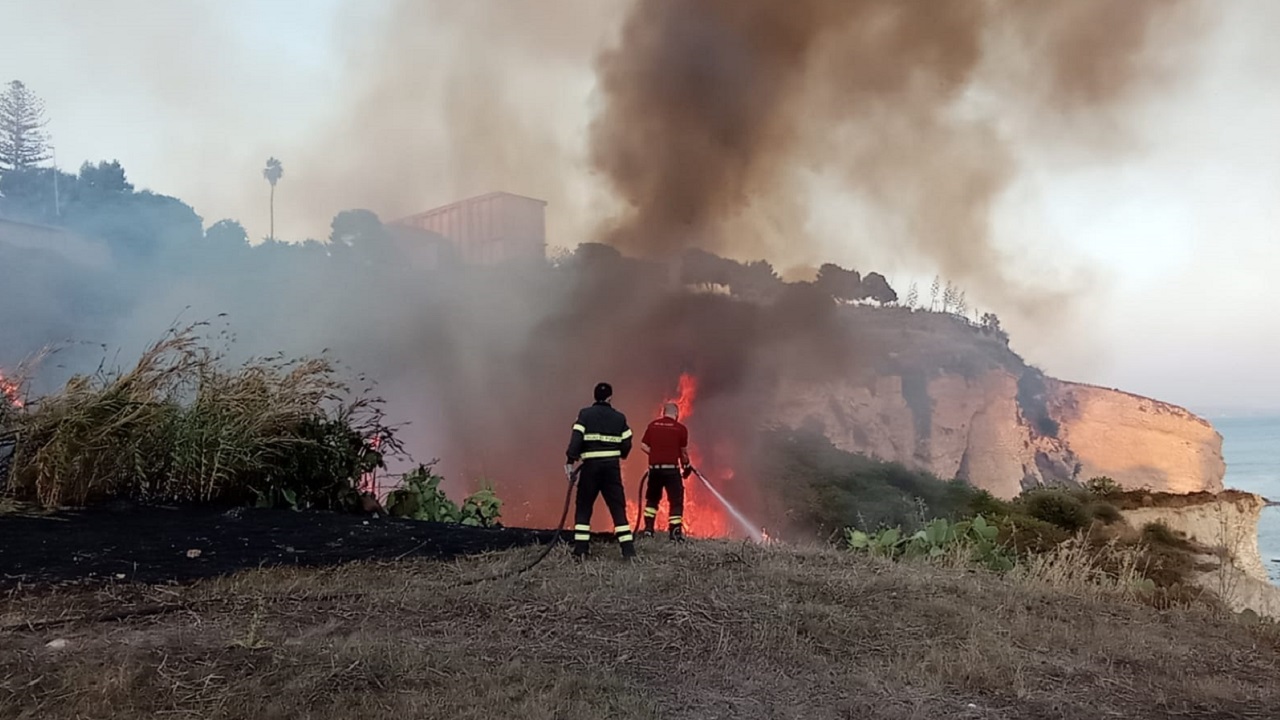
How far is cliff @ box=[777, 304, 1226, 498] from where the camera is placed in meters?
32.0

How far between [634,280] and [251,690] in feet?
79.4

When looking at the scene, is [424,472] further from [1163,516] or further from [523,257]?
[1163,516]

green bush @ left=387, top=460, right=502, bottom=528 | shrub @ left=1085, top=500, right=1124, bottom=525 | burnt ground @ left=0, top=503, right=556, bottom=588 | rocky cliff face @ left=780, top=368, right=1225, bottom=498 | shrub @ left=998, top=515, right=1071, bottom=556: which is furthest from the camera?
rocky cliff face @ left=780, top=368, right=1225, bottom=498

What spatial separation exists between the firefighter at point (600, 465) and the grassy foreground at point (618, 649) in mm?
453

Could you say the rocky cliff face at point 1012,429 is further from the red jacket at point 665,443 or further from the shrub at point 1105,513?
the red jacket at point 665,443

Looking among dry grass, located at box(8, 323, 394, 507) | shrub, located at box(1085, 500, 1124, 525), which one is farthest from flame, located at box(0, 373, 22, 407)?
shrub, located at box(1085, 500, 1124, 525)

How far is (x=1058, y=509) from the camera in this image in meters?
19.6

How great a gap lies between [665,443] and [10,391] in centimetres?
715

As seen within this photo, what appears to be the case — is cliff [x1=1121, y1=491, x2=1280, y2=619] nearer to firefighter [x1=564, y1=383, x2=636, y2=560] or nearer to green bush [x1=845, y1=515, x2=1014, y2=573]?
green bush [x1=845, y1=515, x2=1014, y2=573]

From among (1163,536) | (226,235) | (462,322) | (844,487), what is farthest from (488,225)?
(1163,536)

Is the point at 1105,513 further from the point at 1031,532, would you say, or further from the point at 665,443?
the point at 665,443

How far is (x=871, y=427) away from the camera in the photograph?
32.0m

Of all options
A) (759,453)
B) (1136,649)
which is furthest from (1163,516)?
(1136,649)

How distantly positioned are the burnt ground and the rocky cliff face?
24055 millimetres
